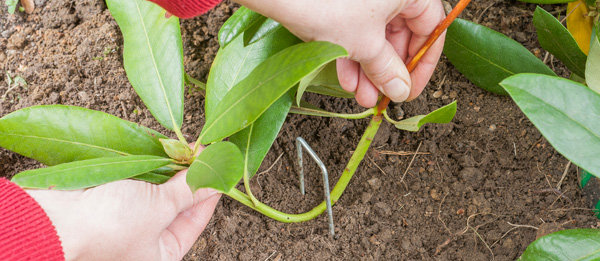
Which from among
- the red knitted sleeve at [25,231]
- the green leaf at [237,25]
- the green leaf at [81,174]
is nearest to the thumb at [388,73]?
the green leaf at [237,25]

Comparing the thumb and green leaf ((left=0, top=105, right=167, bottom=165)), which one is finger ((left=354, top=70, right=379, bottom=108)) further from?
green leaf ((left=0, top=105, right=167, bottom=165))

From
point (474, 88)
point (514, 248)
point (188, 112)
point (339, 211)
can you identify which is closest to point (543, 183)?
point (514, 248)

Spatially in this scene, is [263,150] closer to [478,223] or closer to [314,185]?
[314,185]

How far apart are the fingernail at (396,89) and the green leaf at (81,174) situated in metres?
0.47

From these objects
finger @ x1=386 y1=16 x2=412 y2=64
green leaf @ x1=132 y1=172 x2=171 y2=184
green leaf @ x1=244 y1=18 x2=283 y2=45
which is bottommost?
green leaf @ x1=132 y1=172 x2=171 y2=184

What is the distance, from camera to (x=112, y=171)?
2.77 feet

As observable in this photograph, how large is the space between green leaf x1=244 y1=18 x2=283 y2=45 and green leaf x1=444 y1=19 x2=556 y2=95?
42cm

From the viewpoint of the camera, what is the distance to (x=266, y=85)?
782 millimetres

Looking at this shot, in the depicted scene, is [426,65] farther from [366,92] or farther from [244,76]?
[244,76]

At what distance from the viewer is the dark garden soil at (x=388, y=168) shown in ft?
3.76

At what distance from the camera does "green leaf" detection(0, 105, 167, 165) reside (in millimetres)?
984

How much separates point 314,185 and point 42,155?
0.60m

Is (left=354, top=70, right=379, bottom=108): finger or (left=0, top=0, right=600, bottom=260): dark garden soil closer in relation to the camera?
(left=354, top=70, right=379, bottom=108): finger

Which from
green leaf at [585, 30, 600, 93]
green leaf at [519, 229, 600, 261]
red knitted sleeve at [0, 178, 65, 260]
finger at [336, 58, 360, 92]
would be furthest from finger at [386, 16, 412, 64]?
red knitted sleeve at [0, 178, 65, 260]
